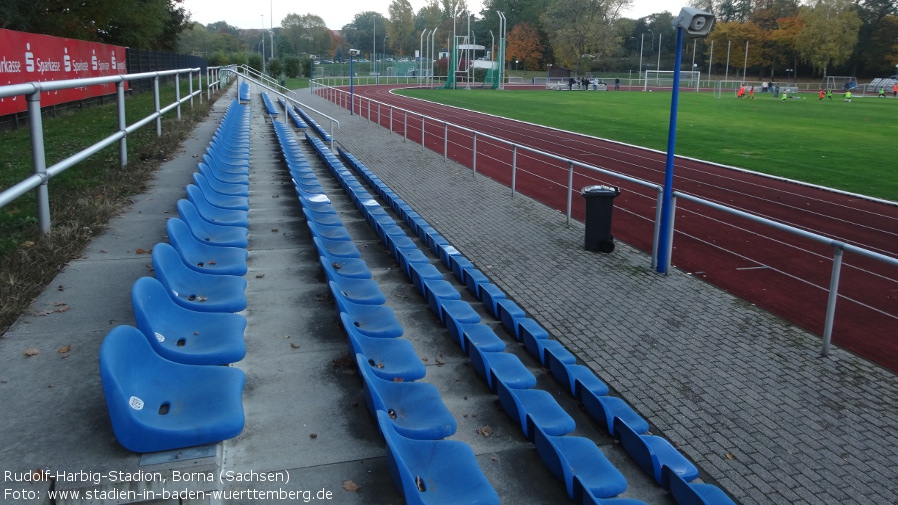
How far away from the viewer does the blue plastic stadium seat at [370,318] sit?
17.4 ft

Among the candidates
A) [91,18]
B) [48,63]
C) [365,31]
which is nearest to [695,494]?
[48,63]

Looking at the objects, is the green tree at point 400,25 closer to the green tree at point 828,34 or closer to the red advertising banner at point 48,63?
the green tree at point 828,34

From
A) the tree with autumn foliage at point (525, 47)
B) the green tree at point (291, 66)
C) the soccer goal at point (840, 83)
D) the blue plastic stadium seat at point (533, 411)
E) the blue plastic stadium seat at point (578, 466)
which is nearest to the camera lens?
the blue plastic stadium seat at point (578, 466)

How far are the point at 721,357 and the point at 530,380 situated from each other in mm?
2178

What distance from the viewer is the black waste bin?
9.73 meters

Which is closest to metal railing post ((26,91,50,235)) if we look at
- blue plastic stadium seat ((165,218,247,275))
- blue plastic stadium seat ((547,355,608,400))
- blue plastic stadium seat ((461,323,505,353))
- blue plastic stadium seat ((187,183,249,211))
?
blue plastic stadium seat ((165,218,247,275))

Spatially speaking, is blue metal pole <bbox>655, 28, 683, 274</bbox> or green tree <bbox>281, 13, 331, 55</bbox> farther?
green tree <bbox>281, 13, 331, 55</bbox>

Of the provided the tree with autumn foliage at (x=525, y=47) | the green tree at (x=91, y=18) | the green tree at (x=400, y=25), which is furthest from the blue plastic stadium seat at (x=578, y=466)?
the green tree at (x=400, y=25)

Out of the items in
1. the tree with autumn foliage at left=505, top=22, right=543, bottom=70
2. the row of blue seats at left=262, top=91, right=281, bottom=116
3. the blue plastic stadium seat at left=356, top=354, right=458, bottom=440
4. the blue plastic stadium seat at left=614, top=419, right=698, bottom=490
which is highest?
the tree with autumn foliage at left=505, top=22, right=543, bottom=70

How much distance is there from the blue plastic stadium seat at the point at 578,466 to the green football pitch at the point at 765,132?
14.6 m

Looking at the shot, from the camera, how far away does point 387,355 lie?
492cm

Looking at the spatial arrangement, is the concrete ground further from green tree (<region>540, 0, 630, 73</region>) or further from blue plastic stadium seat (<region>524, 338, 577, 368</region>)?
green tree (<region>540, 0, 630, 73</region>)

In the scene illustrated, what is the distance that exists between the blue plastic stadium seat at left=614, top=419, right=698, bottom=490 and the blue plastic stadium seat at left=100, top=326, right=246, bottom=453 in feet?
7.62

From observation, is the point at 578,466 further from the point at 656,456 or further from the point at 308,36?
the point at 308,36
